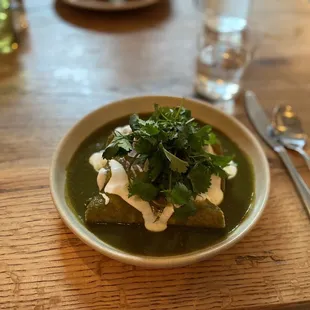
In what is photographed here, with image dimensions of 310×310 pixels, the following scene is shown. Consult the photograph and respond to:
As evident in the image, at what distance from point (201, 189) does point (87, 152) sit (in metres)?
0.33

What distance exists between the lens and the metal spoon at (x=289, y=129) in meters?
1.19

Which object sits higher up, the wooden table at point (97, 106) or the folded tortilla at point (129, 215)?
the folded tortilla at point (129, 215)

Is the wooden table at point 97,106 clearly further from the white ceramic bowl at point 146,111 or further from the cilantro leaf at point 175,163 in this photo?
the cilantro leaf at point 175,163

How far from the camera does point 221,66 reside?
145cm

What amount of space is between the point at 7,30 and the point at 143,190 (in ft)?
3.01

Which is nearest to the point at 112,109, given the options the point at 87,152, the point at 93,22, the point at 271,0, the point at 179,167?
the point at 87,152

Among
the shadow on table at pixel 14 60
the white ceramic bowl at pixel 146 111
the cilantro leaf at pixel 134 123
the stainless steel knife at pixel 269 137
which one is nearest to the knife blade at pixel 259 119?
the stainless steel knife at pixel 269 137

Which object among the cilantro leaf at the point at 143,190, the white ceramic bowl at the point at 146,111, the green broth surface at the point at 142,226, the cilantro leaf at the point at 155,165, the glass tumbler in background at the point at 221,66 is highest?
the cilantro leaf at the point at 155,165

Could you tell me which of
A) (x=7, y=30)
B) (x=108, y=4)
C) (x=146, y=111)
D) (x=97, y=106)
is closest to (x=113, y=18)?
(x=108, y=4)

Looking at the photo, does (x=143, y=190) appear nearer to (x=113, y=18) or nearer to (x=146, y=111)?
(x=146, y=111)

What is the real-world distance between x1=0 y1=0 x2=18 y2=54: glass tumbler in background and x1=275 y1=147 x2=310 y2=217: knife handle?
952 millimetres

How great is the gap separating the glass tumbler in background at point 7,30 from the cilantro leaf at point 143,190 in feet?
2.83

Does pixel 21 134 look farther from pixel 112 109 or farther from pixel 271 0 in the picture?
pixel 271 0

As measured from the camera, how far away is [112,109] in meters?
1.16
